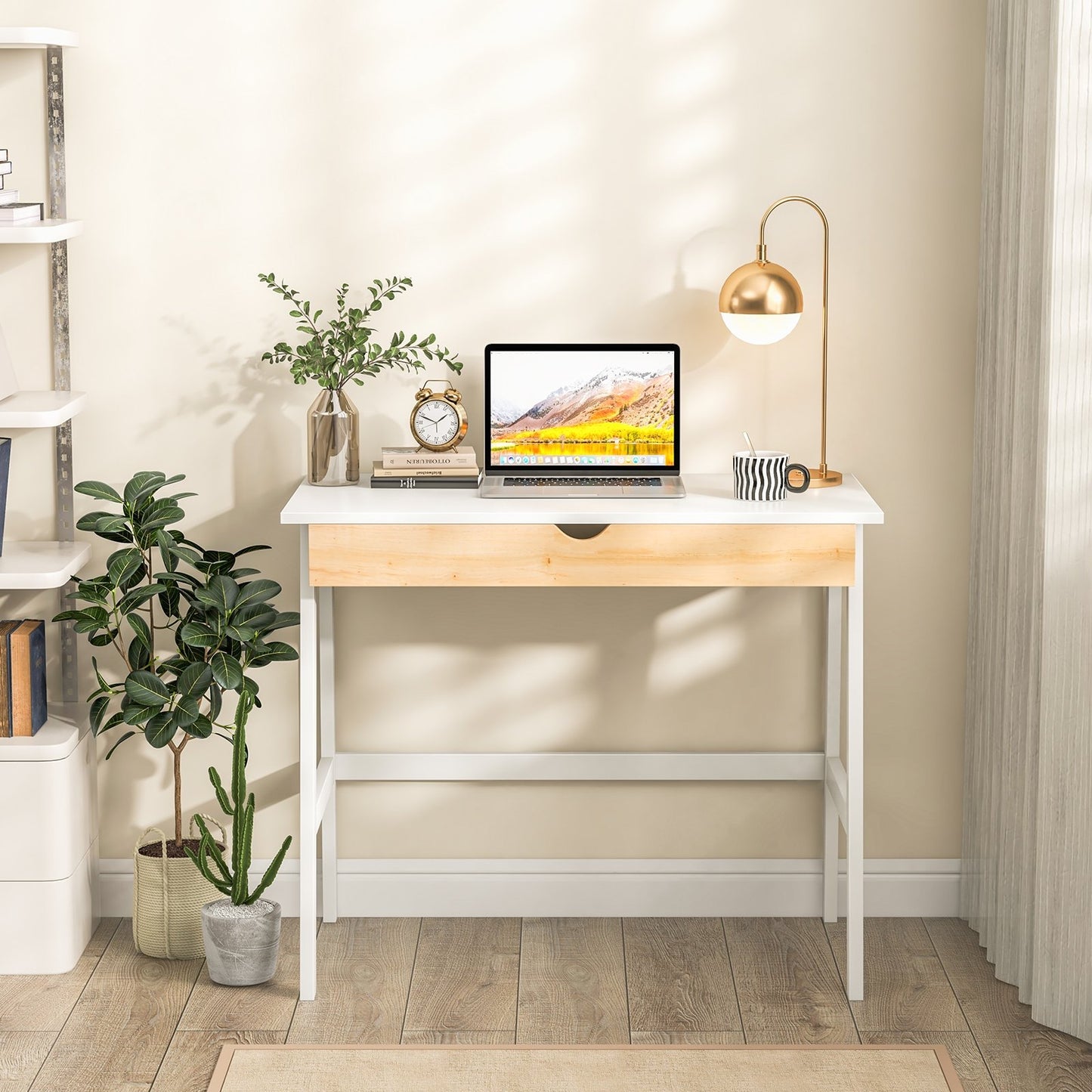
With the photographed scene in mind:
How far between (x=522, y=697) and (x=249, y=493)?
0.75m

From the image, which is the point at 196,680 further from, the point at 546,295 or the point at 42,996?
the point at 546,295

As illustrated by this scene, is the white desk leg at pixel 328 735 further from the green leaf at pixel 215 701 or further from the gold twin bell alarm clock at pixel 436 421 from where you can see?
the gold twin bell alarm clock at pixel 436 421

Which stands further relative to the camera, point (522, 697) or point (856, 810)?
point (522, 697)

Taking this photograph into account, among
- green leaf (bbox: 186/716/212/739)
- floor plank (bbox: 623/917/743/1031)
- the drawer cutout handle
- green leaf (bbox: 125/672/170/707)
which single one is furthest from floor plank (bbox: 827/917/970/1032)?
green leaf (bbox: 125/672/170/707)

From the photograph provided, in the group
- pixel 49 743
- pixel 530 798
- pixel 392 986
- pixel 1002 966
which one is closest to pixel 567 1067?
pixel 392 986

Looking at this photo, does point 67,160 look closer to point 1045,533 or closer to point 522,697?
point 522,697

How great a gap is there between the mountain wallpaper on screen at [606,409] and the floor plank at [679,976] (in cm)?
109

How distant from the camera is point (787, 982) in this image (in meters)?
2.80

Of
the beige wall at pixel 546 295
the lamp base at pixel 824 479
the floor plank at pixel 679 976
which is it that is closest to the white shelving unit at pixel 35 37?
the beige wall at pixel 546 295

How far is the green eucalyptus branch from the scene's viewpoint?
2.78 m

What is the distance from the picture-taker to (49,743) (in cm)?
278

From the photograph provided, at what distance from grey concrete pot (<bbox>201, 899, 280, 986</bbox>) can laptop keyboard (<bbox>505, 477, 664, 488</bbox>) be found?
992 mm

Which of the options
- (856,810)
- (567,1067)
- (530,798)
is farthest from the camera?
(530,798)

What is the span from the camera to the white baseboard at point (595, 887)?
3084 millimetres
